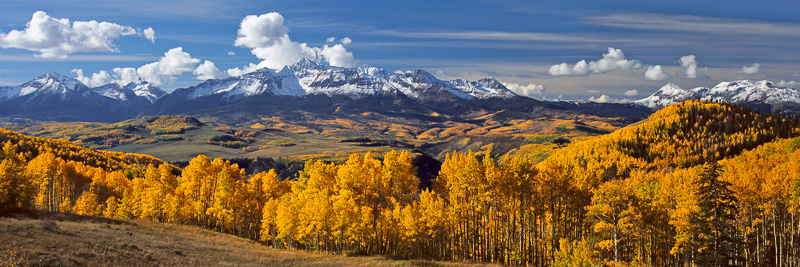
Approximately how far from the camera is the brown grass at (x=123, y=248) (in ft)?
142

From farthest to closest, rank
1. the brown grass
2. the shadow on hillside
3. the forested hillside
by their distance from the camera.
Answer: the forested hillside < the shadow on hillside < the brown grass

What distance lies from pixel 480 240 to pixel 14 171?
251 feet

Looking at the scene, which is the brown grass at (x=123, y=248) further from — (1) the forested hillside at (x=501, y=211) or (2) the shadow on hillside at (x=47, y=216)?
(1) the forested hillside at (x=501, y=211)

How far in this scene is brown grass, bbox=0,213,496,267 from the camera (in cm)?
4316

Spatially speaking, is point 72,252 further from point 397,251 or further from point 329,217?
point 397,251

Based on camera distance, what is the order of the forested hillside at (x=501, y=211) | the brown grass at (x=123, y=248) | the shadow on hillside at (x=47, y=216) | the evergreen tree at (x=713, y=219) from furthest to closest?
1. the forested hillside at (x=501, y=211)
2. the shadow on hillside at (x=47, y=216)
3. the evergreen tree at (x=713, y=219)
4. the brown grass at (x=123, y=248)

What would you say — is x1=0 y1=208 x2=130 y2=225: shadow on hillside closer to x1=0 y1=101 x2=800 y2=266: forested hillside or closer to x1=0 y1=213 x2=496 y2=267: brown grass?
x1=0 y1=213 x2=496 y2=267: brown grass

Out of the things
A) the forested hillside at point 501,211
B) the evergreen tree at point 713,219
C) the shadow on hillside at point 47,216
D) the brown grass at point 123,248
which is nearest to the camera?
the brown grass at point 123,248

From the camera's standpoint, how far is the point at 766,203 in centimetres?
7375

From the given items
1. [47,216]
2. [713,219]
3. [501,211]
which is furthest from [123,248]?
[713,219]

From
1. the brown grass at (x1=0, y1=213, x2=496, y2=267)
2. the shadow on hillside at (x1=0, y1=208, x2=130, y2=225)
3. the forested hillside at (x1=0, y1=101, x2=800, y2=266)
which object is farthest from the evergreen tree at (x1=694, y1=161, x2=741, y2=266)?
the shadow on hillside at (x1=0, y1=208, x2=130, y2=225)

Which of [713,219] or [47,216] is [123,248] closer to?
[47,216]

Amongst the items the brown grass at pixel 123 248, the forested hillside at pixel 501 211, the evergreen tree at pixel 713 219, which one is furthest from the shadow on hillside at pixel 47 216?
the evergreen tree at pixel 713 219

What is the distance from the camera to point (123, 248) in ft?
167
